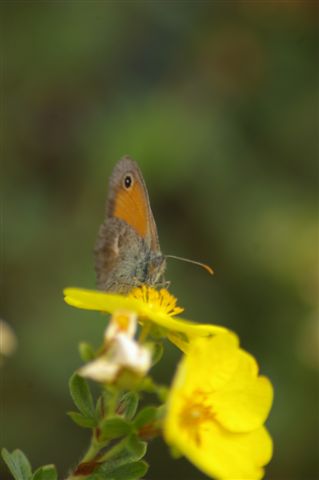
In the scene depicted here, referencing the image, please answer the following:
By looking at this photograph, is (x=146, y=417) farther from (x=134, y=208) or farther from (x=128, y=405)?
(x=134, y=208)

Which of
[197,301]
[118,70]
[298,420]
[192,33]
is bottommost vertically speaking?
[298,420]

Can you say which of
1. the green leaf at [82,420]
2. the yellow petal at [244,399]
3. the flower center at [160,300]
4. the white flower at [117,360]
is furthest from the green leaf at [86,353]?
the flower center at [160,300]

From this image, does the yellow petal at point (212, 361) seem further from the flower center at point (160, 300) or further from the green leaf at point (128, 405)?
the flower center at point (160, 300)

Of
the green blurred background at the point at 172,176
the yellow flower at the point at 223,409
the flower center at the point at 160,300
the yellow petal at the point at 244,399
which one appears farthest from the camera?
the green blurred background at the point at 172,176

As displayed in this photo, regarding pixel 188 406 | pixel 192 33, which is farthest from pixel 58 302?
pixel 188 406

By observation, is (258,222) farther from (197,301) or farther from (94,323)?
(94,323)

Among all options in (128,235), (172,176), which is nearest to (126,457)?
(128,235)
